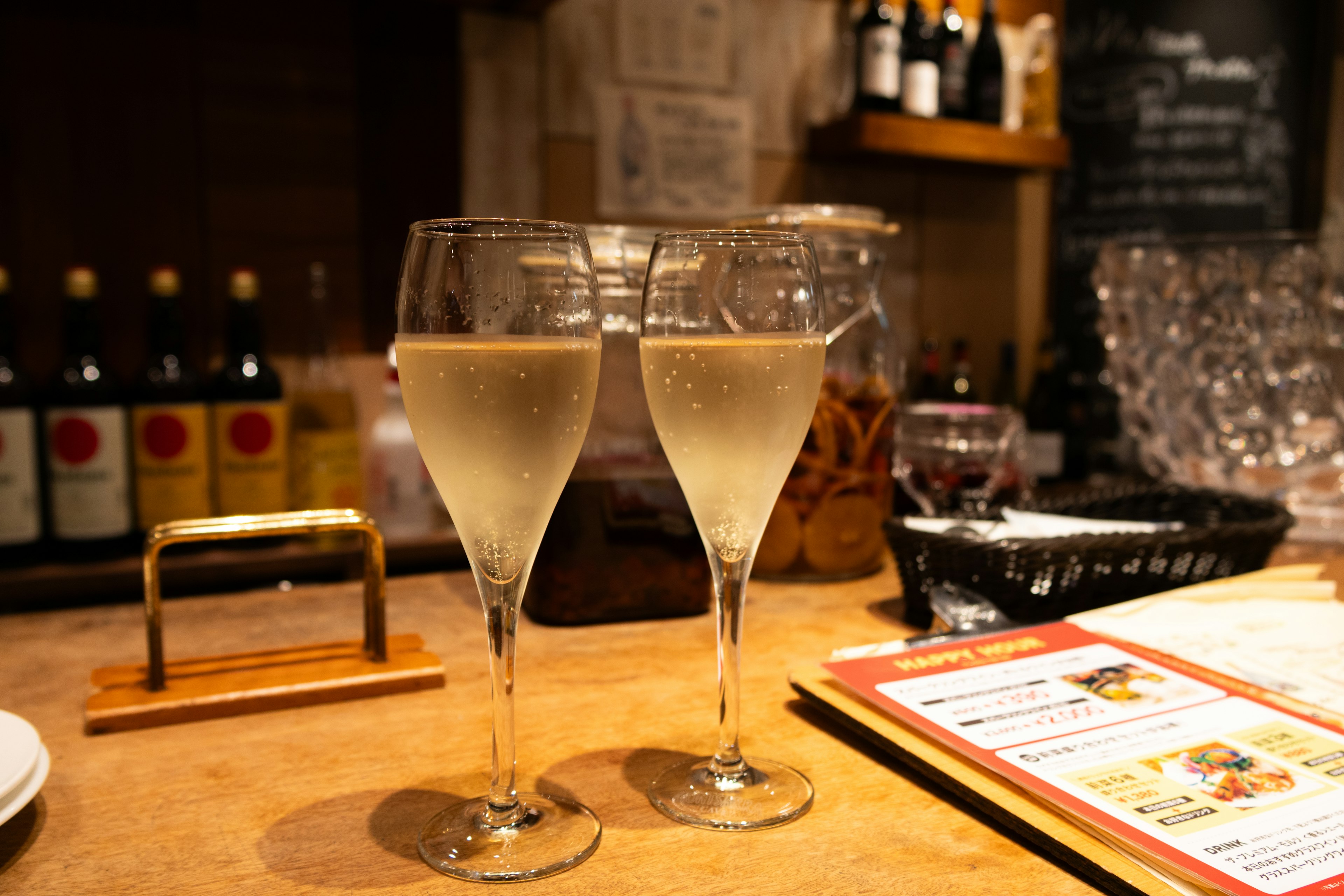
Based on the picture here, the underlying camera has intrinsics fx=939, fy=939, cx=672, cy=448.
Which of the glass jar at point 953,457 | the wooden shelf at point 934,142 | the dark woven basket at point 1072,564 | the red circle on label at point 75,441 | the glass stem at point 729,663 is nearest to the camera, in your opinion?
the glass stem at point 729,663

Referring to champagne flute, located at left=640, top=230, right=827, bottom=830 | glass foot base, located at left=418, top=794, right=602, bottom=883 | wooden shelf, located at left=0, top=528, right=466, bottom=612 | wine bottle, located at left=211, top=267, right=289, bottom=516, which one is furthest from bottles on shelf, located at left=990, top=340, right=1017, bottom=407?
glass foot base, located at left=418, top=794, right=602, bottom=883

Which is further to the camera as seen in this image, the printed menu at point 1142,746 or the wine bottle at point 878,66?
the wine bottle at point 878,66

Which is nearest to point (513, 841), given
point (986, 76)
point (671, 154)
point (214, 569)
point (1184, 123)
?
point (214, 569)

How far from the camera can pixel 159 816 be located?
49 centimetres

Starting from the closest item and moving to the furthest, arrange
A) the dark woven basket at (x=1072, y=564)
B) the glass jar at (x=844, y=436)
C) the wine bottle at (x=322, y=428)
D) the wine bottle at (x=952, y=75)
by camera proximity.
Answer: the dark woven basket at (x=1072, y=564), the glass jar at (x=844, y=436), the wine bottle at (x=322, y=428), the wine bottle at (x=952, y=75)

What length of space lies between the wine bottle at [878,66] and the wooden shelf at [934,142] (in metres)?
0.05

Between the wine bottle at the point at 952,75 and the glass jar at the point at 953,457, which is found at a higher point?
the wine bottle at the point at 952,75

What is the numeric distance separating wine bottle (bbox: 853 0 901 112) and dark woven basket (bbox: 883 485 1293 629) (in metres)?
1.47

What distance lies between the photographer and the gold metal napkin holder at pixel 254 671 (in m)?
0.62

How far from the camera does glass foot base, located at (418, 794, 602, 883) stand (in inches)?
17.3

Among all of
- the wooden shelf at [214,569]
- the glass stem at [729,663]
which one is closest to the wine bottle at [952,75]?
the wooden shelf at [214,569]

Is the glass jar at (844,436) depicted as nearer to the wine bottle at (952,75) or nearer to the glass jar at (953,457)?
the glass jar at (953,457)

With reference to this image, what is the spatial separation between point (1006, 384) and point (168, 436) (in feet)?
6.84

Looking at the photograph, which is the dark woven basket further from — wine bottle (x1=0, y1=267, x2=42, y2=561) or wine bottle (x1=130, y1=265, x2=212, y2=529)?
wine bottle (x1=0, y1=267, x2=42, y2=561)
